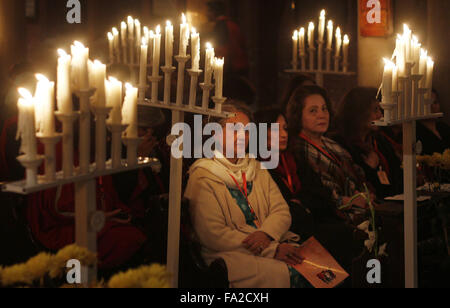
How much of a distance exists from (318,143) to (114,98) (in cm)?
229

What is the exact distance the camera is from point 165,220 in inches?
134

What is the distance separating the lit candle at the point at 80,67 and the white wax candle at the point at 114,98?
108 mm

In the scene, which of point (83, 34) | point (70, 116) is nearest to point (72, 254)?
point (70, 116)

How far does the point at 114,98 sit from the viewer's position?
2.29m

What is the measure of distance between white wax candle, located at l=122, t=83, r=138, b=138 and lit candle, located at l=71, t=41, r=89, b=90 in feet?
0.70

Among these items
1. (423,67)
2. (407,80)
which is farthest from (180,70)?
(423,67)

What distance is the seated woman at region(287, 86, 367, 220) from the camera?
4230 millimetres

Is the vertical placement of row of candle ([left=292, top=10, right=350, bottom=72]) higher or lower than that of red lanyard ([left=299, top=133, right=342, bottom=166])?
higher

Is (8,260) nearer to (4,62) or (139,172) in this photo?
(139,172)

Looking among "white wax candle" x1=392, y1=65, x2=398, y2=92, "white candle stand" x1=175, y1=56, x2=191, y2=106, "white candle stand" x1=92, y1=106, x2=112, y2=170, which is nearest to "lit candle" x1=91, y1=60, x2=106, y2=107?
"white candle stand" x1=92, y1=106, x2=112, y2=170

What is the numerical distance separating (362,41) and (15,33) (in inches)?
122

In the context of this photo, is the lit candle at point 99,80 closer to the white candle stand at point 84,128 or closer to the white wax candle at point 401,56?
the white candle stand at point 84,128

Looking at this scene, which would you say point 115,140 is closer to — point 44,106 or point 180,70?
point 44,106

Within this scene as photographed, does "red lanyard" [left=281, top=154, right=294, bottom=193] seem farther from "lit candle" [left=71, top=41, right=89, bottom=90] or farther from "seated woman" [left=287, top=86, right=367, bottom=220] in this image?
"lit candle" [left=71, top=41, right=89, bottom=90]
